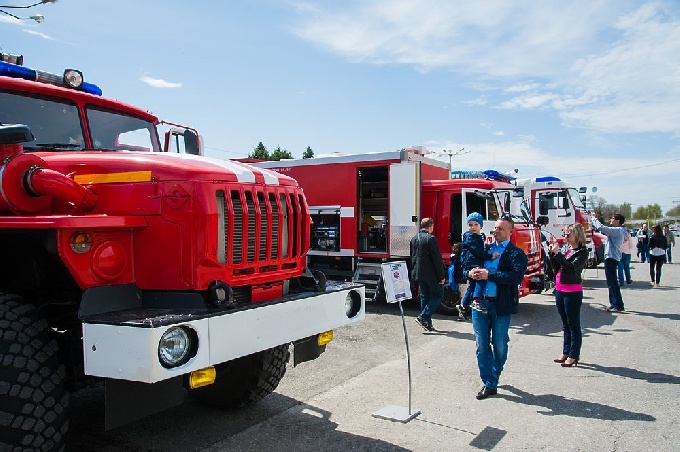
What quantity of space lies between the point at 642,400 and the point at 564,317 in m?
1.40

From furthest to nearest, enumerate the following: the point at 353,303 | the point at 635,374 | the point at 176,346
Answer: the point at 635,374 → the point at 353,303 → the point at 176,346

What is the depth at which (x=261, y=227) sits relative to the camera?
12.4 feet

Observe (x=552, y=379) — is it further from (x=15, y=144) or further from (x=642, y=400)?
(x=15, y=144)

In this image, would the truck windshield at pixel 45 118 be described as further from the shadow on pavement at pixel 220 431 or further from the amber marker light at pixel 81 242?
the shadow on pavement at pixel 220 431

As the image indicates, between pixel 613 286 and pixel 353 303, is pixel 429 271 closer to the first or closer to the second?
pixel 613 286

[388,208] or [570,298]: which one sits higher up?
[388,208]

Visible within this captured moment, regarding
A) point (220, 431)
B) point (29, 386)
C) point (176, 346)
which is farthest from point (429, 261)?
point (29, 386)

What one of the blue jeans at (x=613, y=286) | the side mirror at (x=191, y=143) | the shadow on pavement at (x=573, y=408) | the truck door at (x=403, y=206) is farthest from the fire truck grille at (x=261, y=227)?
the blue jeans at (x=613, y=286)

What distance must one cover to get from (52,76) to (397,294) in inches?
142

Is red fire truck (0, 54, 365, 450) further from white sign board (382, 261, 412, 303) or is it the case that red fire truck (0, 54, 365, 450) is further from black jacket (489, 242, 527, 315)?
black jacket (489, 242, 527, 315)

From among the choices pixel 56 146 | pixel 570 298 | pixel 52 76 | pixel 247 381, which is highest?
pixel 52 76

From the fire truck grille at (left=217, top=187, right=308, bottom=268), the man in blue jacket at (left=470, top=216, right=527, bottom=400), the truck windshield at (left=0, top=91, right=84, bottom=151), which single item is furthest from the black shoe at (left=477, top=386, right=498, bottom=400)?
the truck windshield at (left=0, top=91, right=84, bottom=151)

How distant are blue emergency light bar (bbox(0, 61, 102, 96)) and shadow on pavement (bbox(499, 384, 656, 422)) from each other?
4687mm

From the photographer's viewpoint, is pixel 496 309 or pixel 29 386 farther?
pixel 496 309
